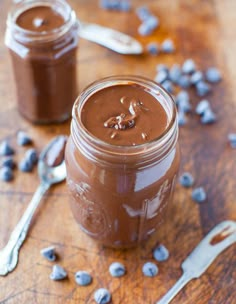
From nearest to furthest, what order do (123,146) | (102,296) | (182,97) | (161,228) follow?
(123,146) < (102,296) < (161,228) < (182,97)

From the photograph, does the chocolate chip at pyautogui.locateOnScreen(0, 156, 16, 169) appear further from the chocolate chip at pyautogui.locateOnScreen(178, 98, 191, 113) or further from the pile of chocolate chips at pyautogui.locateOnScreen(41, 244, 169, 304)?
the chocolate chip at pyautogui.locateOnScreen(178, 98, 191, 113)

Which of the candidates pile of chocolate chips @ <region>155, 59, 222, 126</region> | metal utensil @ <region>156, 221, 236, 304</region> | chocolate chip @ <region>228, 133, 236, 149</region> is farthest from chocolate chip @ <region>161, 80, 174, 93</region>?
metal utensil @ <region>156, 221, 236, 304</region>

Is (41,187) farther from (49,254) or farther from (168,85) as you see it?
(168,85)

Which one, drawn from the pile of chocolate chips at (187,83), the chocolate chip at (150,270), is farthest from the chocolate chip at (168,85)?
the chocolate chip at (150,270)

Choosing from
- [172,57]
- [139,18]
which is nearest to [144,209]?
[172,57]

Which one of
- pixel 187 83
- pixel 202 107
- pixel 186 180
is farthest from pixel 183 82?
pixel 186 180

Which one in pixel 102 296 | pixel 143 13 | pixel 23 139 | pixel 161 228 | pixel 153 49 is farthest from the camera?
pixel 143 13

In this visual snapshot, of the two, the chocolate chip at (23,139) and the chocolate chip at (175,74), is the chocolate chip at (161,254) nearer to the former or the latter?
the chocolate chip at (23,139)
